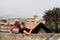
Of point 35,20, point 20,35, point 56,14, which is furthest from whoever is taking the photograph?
point 35,20

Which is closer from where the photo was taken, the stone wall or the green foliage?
the stone wall

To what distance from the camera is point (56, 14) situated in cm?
5053

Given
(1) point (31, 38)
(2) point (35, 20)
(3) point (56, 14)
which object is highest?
(1) point (31, 38)

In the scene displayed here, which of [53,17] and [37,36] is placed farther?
[53,17]

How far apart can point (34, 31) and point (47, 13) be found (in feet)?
147

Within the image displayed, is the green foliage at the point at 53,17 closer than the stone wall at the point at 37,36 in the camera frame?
No

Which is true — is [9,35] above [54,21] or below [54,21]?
above

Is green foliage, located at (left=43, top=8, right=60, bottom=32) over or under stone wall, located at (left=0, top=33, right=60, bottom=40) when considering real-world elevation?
under

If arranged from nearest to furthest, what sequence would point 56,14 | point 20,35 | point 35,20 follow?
point 20,35 < point 56,14 < point 35,20

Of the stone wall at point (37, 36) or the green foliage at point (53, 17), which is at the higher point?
the stone wall at point (37, 36)

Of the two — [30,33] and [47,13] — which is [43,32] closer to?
[30,33]

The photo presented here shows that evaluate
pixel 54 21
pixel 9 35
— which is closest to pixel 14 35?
pixel 9 35

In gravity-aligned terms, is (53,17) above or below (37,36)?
below

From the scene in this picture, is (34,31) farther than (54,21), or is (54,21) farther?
(54,21)
